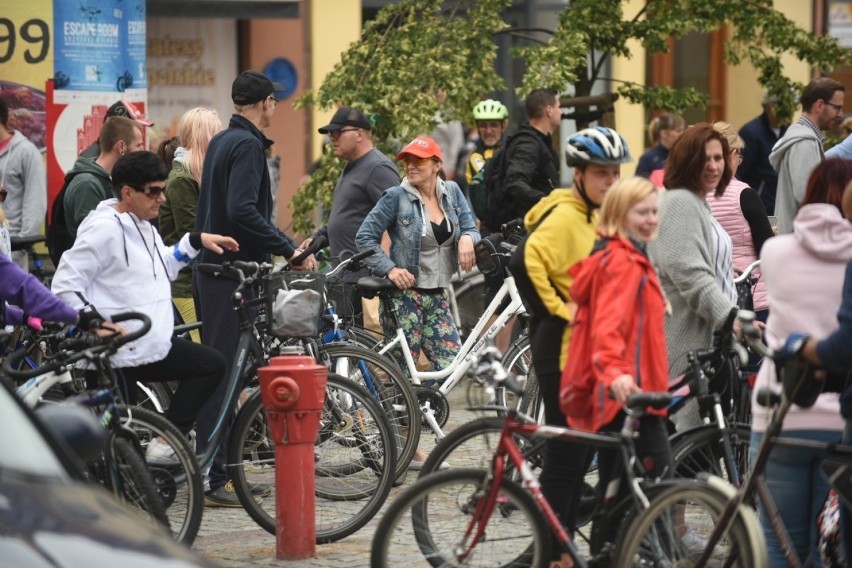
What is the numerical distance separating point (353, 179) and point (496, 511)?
470 cm

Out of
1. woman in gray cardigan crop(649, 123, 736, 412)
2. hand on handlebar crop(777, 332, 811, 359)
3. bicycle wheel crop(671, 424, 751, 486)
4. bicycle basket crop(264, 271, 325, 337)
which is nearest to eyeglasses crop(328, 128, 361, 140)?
bicycle basket crop(264, 271, 325, 337)

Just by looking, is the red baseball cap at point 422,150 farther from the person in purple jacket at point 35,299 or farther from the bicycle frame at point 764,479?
the bicycle frame at point 764,479

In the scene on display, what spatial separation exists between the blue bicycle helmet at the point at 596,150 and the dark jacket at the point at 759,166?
6.36m

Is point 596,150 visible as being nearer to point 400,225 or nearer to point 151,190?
point 151,190

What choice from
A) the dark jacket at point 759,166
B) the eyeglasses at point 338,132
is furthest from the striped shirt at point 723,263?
the dark jacket at point 759,166

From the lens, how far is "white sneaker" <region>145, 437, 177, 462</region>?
23.1 feet

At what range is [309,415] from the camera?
7.38m

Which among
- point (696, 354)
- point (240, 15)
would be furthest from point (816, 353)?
point (240, 15)

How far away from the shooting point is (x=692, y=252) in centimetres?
735

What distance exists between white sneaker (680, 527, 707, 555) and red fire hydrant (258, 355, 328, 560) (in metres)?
2.07

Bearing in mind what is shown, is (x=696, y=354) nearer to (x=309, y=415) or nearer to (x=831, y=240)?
(x=831, y=240)

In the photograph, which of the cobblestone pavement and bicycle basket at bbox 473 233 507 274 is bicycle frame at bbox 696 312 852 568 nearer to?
the cobblestone pavement

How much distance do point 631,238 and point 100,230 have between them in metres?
2.54

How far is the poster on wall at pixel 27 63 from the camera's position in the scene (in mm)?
11969
